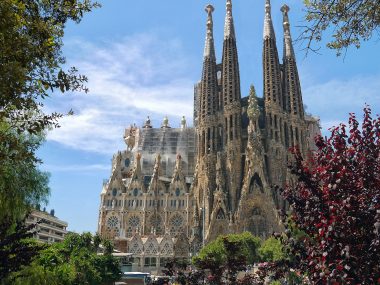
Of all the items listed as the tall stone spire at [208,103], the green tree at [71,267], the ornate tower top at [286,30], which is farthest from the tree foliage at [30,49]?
the ornate tower top at [286,30]

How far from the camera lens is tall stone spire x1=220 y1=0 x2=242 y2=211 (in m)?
60.2

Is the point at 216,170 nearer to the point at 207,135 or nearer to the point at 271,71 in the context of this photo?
the point at 207,135

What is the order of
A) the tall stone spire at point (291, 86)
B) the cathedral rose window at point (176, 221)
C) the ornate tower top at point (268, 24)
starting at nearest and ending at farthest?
1. the tall stone spire at point (291, 86)
2. the cathedral rose window at point (176, 221)
3. the ornate tower top at point (268, 24)

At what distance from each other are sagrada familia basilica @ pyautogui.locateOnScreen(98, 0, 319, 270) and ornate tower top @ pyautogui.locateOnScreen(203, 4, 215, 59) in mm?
178

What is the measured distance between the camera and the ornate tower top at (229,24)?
68875 millimetres

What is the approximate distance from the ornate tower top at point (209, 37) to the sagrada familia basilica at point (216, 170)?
0.18 meters

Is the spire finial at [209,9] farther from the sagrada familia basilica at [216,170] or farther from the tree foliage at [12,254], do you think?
the tree foliage at [12,254]

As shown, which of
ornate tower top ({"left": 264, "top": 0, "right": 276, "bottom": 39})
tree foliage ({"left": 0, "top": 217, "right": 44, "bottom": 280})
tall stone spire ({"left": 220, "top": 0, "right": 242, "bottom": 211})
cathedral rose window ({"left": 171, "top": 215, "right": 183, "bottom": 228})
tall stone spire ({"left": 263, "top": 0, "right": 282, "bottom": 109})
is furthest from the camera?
ornate tower top ({"left": 264, "top": 0, "right": 276, "bottom": 39})

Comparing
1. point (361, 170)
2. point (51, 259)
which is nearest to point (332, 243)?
point (361, 170)

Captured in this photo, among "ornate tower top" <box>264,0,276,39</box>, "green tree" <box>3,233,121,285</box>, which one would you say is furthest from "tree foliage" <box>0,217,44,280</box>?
"ornate tower top" <box>264,0,276,39</box>

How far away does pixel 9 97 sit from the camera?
18.9ft

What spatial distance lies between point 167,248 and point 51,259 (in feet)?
124

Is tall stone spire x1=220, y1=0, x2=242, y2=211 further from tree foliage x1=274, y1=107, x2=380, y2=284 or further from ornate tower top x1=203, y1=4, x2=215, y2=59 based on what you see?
tree foliage x1=274, y1=107, x2=380, y2=284

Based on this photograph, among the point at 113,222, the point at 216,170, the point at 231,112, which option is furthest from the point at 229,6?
the point at 113,222
